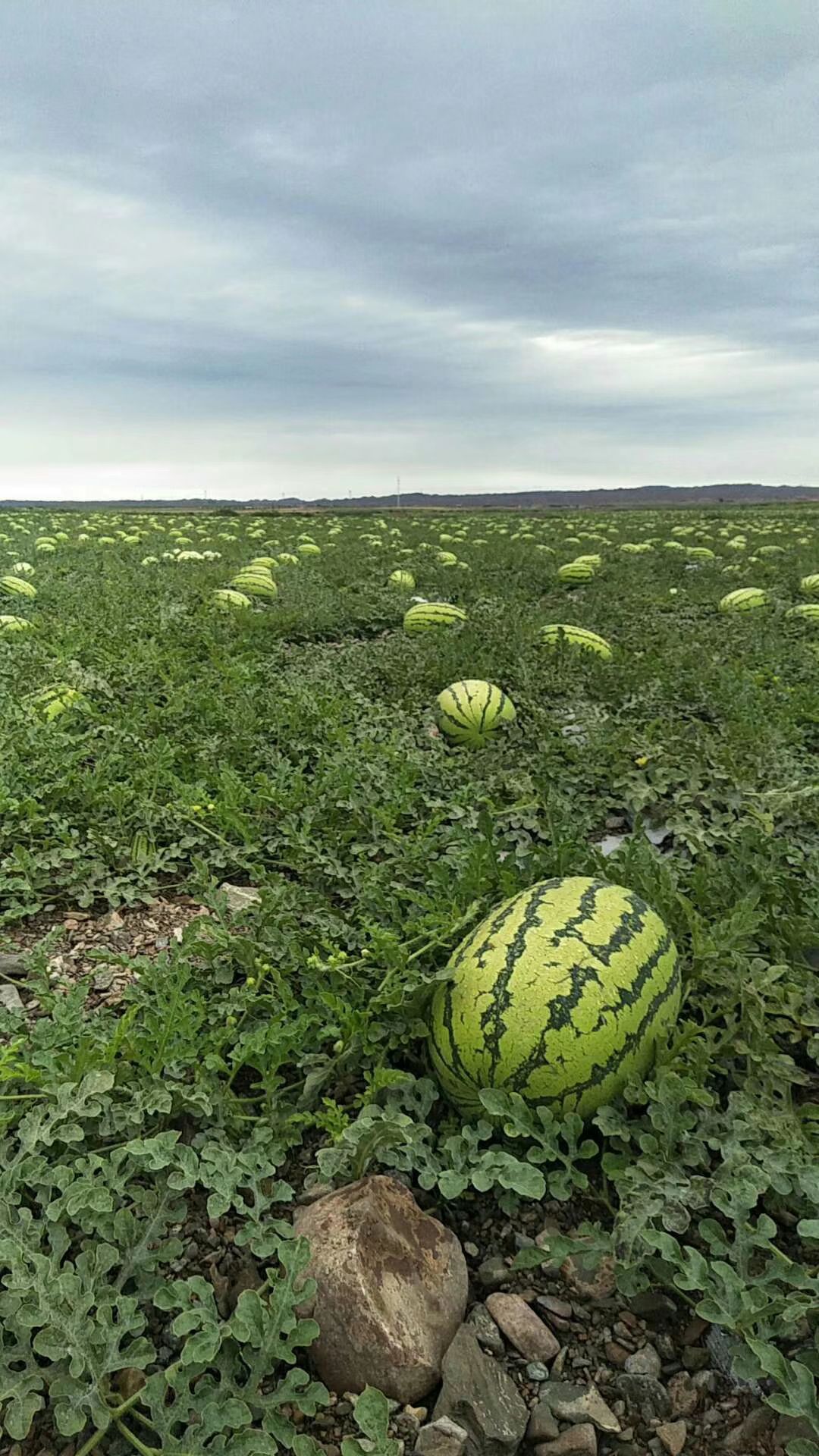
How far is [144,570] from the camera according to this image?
1132 centimetres

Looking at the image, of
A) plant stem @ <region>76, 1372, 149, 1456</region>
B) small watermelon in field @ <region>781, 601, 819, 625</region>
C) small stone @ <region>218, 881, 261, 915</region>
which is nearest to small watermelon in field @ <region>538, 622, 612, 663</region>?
small watermelon in field @ <region>781, 601, 819, 625</region>

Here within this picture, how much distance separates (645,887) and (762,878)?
48 centimetres

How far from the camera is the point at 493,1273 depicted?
6.29ft

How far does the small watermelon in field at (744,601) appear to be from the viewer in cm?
861

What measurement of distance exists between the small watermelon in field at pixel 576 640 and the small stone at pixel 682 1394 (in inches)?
199

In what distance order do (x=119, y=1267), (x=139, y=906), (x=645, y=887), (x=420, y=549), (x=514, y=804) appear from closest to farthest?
(x=119, y=1267) < (x=645, y=887) < (x=139, y=906) < (x=514, y=804) < (x=420, y=549)

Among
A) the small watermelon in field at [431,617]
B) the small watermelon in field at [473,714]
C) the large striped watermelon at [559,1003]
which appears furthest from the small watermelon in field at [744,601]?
the large striped watermelon at [559,1003]

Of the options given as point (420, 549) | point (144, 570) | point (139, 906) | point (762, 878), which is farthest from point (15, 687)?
point (420, 549)

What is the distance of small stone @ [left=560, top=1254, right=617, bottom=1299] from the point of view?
1.88m

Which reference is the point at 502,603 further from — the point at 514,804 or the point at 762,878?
the point at 762,878

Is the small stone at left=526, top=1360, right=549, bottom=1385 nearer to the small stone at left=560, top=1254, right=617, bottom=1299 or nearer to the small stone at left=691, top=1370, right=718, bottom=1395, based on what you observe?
the small stone at left=560, top=1254, right=617, bottom=1299

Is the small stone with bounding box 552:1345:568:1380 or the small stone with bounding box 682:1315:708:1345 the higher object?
the small stone with bounding box 682:1315:708:1345

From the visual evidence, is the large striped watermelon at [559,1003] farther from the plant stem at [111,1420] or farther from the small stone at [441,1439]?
the plant stem at [111,1420]

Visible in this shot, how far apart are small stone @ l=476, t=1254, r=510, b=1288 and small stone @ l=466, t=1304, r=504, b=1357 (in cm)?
6
